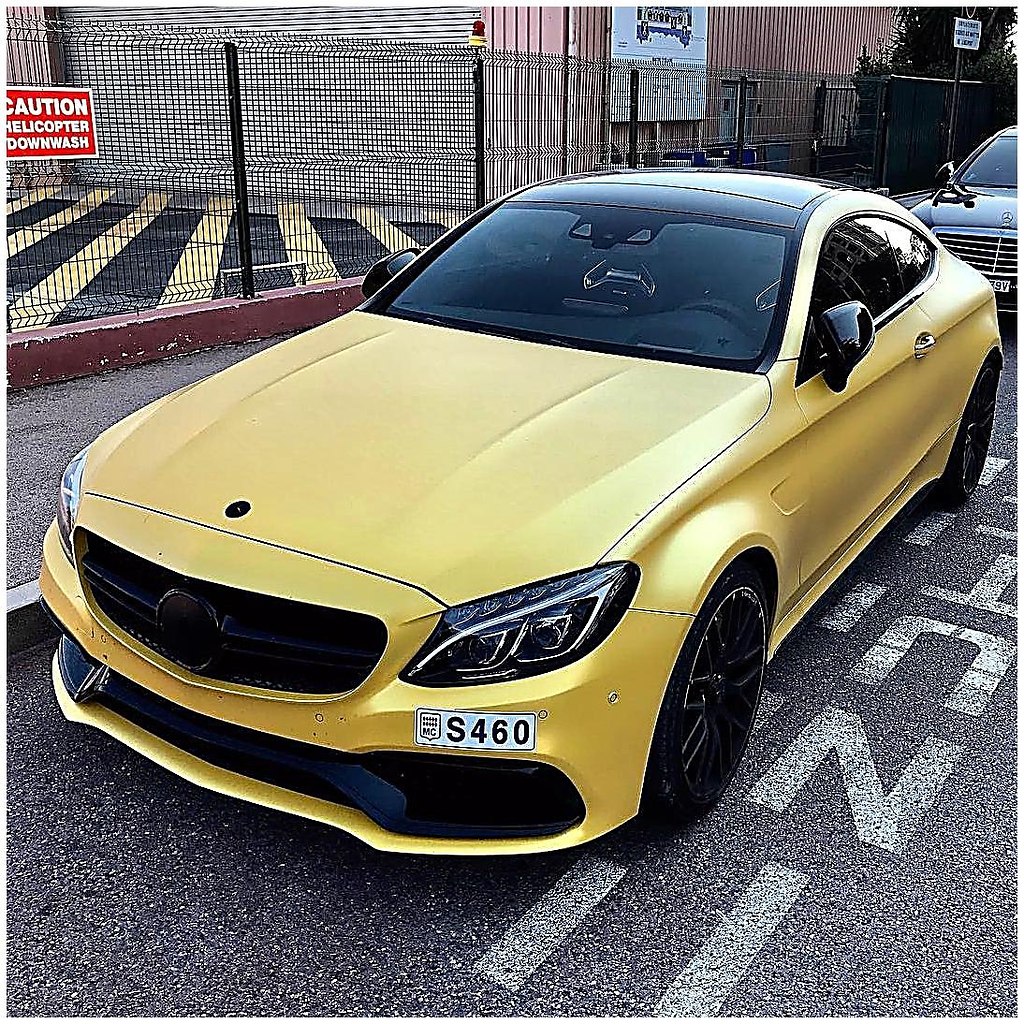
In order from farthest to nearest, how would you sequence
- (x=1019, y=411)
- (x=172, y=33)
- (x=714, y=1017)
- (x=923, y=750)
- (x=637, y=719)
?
(x=172, y=33) < (x=1019, y=411) < (x=923, y=750) < (x=637, y=719) < (x=714, y=1017)

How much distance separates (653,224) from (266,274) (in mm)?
5527

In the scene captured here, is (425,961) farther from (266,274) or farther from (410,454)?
(266,274)

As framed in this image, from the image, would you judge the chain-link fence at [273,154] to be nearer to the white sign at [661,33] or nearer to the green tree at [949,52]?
the white sign at [661,33]

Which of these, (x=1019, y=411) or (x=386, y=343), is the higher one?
(x=386, y=343)

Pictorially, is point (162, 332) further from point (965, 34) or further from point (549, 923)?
point (965, 34)

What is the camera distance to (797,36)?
2209 cm

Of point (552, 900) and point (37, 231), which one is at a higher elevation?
point (37, 231)

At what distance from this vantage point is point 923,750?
370 cm

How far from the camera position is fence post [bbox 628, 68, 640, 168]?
12297mm

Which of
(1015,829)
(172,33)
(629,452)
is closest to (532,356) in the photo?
(629,452)

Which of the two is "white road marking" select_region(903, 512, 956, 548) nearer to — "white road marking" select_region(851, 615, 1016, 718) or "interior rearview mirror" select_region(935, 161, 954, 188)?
"white road marking" select_region(851, 615, 1016, 718)

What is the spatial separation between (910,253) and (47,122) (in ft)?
16.9

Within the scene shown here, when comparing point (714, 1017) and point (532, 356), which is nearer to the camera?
point (714, 1017)

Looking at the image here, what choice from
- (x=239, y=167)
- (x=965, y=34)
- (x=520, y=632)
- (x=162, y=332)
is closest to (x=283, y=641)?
(x=520, y=632)
